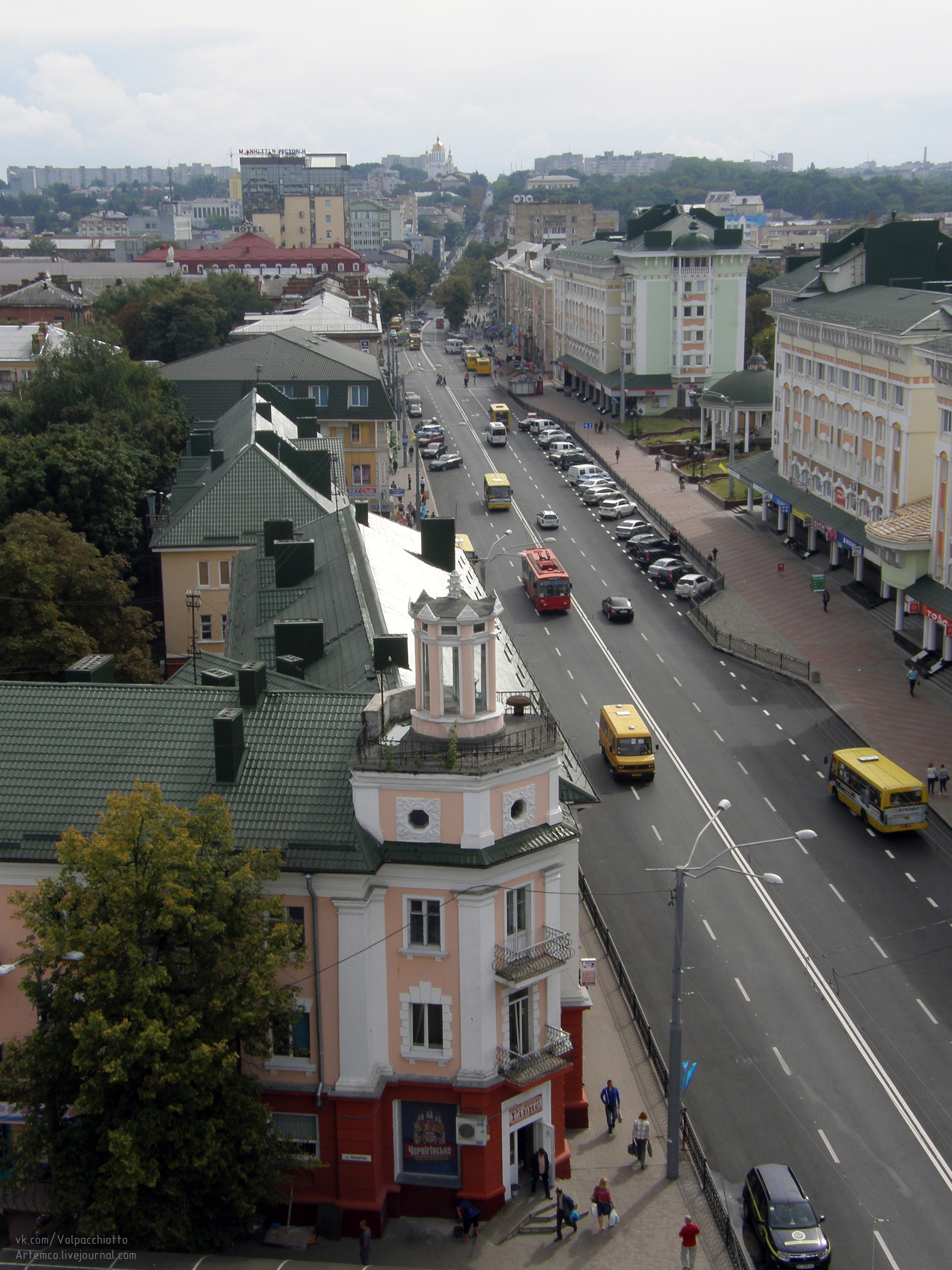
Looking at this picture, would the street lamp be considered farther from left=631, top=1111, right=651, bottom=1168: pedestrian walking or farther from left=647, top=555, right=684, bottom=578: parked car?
left=647, top=555, right=684, bottom=578: parked car

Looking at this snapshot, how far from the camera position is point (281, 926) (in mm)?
26297

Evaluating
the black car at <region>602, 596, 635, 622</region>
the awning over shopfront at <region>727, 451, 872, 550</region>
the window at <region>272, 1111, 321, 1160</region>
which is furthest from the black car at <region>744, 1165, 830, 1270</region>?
the awning over shopfront at <region>727, 451, 872, 550</region>

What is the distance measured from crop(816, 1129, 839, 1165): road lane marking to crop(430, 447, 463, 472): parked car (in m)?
86.8

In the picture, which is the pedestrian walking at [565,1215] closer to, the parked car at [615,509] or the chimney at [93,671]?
the chimney at [93,671]

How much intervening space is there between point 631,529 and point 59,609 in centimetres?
4740

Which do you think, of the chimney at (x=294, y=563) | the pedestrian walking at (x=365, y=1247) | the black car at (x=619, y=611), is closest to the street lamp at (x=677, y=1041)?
the pedestrian walking at (x=365, y=1247)

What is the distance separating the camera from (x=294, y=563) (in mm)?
44781

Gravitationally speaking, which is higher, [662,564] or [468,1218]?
[662,564]

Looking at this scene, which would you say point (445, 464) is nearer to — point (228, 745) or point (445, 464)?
point (445, 464)

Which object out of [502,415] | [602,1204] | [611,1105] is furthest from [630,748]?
[502,415]

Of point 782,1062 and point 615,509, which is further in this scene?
point 615,509

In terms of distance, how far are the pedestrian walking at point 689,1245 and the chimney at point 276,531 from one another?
28435 millimetres

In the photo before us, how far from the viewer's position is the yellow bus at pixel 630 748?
173 ft

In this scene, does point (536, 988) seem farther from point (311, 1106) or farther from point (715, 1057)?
point (715, 1057)
